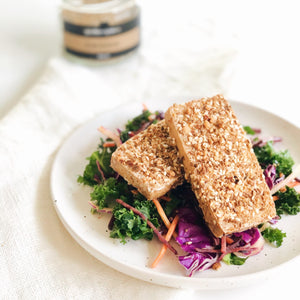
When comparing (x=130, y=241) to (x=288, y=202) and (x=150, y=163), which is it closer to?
(x=150, y=163)

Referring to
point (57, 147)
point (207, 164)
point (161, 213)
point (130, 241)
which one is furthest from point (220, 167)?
point (57, 147)

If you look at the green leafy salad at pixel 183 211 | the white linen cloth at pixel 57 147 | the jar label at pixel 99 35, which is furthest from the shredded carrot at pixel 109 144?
the jar label at pixel 99 35

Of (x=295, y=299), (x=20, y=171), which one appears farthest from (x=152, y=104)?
(x=295, y=299)

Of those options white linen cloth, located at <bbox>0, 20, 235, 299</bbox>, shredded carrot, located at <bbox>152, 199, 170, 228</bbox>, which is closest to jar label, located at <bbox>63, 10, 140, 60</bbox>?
white linen cloth, located at <bbox>0, 20, 235, 299</bbox>

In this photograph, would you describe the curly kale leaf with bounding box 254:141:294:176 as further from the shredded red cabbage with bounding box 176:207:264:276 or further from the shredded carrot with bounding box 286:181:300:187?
the shredded red cabbage with bounding box 176:207:264:276

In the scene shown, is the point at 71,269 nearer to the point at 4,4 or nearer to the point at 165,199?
the point at 165,199

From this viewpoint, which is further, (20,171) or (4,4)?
(4,4)
